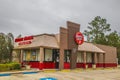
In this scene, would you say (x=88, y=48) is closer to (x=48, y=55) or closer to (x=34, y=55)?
(x=48, y=55)

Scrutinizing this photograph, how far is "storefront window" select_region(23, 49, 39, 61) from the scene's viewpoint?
1364 inches

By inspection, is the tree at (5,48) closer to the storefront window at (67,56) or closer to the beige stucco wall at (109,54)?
the storefront window at (67,56)

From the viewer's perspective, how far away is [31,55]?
1403 inches

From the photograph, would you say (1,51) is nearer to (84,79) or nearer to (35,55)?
(35,55)

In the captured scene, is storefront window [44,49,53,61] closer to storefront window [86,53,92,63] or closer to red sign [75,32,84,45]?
red sign [75,32,84,45]

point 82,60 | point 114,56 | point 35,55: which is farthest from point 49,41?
point 114,56

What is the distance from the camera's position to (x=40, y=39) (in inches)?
1284

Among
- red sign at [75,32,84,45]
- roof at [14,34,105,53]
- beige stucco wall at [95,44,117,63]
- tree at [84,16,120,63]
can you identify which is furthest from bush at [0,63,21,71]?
tree at [84,16,120,63]

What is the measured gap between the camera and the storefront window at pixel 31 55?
3464 cm

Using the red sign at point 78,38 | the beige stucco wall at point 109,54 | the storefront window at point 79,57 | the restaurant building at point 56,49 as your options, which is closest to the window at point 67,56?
the restaurant building at point 56,49

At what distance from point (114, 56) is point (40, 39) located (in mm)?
21733

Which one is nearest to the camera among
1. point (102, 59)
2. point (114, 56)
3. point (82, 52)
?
point (82, 52)

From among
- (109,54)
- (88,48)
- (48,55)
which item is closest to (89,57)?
(88,48)

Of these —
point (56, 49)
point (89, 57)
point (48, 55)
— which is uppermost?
point (56, 49)
